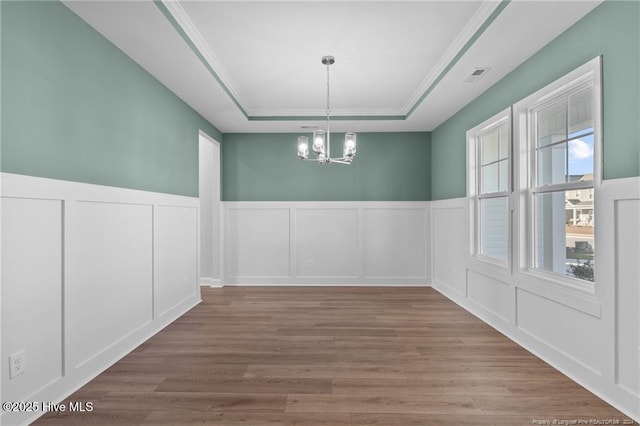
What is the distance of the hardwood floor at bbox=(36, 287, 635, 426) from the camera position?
81.7 inches

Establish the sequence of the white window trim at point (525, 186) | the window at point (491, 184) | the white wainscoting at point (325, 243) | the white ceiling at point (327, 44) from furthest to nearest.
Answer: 1. the white wainscoting at point (325, 243)
2. the window at point (491, 184)
3. the white window trim at point (525, 186)
4. the white ceiling at point (327, 44)

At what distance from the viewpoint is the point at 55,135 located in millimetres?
2182

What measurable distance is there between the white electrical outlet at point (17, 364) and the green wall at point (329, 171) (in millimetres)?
4111

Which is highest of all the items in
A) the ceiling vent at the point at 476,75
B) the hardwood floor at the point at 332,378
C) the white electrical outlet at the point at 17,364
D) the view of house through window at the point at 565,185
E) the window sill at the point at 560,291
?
the ceiling vent at the point at 476,75

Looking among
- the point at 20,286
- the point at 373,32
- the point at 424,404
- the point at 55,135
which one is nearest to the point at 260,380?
the point at 424,404

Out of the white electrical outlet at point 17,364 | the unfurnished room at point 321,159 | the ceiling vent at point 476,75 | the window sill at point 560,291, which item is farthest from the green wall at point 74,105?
the window sill at point 560,291

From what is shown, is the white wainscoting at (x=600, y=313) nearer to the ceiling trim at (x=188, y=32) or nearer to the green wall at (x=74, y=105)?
the ceiling trim at (x=188, y=32)

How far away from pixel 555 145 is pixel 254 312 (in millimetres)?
3607

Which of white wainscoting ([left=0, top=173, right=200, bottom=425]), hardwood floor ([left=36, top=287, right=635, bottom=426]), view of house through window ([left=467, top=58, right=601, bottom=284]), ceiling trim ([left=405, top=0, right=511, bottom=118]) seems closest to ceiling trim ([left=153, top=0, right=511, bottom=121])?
ceiling trim ([left=405, top=0, right=511, bottom=118])

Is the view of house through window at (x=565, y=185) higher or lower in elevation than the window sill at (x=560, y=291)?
higher

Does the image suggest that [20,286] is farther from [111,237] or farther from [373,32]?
[373,32]

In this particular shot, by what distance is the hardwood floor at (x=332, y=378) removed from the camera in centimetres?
208

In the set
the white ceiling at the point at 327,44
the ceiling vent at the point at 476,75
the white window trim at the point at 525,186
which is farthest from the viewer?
the ceiling vent at the point at 476,75

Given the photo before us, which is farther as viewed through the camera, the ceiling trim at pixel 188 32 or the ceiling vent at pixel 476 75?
the ceiling vent at pixel 476 75
